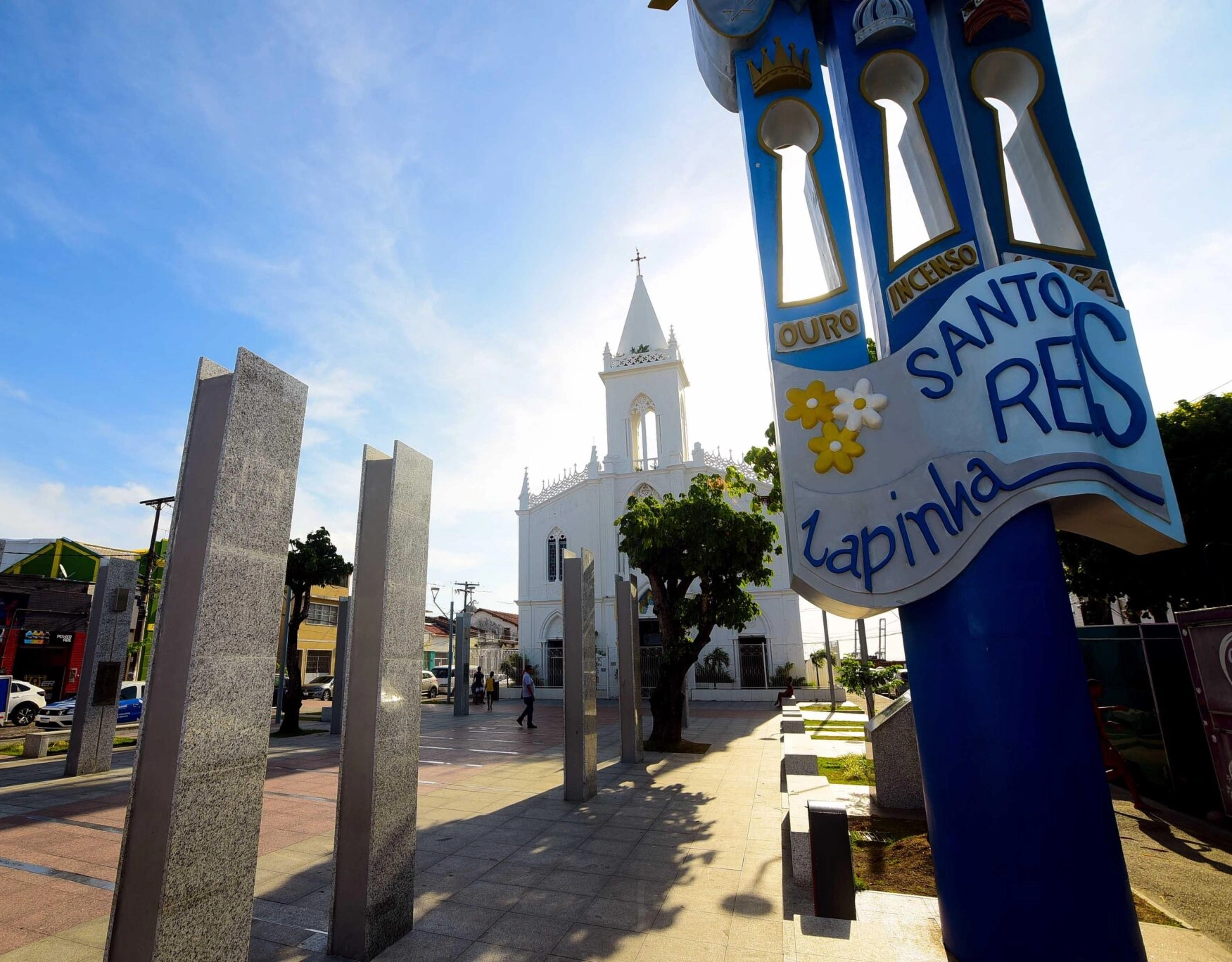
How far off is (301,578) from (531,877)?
1309cm

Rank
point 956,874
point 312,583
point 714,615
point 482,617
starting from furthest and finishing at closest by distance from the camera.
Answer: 1. point 482,617
2. point 312,583
3. point 714,615
4. point 956,874

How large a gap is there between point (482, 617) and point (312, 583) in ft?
155

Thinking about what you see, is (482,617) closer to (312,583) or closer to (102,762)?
(312,583)

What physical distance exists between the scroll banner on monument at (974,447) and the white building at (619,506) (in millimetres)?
23493

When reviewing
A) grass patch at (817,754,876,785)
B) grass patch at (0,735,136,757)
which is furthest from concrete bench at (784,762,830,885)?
grass patch at (0,735,136,757)

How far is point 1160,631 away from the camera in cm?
903

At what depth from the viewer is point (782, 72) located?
21.3ft

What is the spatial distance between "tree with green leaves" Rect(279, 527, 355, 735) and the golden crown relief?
1501 cm

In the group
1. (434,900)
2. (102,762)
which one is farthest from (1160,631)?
(102,762)

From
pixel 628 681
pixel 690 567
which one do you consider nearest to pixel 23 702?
pixel 628 681

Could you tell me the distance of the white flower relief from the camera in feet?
17.4

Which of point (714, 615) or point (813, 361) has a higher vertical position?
point (813, 361)

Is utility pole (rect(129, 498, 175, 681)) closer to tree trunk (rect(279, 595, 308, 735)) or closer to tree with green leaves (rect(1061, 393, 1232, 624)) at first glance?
tree trunk (rect(279, 595, 308, 735))

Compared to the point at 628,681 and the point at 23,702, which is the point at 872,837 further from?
the point at 23,702
